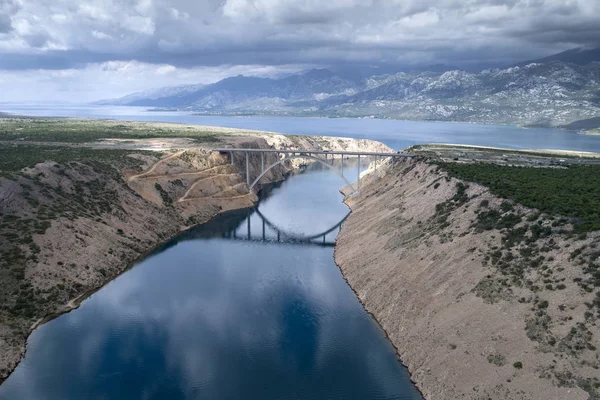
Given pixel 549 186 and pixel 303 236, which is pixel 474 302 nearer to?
pixel 549 186

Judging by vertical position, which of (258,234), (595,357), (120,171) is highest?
(120,171)

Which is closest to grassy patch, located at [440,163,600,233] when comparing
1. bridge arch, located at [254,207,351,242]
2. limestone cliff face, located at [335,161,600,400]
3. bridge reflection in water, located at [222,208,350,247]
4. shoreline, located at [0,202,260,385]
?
limestone cliff face, located at [335,161,600,400]

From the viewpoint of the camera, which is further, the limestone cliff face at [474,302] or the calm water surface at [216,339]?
the calm water surface at [216,339]

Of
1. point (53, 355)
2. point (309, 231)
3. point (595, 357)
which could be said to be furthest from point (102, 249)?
point (595, 357)

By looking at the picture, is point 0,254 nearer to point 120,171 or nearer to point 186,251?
point 186,251

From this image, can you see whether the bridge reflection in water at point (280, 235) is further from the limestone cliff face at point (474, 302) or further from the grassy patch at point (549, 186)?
the grassy patch at point (549, 186)

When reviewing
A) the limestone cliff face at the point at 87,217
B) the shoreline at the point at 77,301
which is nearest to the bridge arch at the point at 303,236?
the limestone cliff face at the point at 87,217
